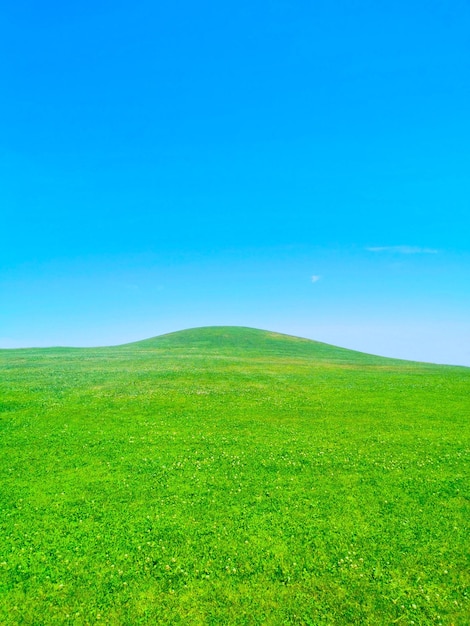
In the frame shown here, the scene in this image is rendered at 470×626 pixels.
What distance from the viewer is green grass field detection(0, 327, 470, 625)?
10.3m

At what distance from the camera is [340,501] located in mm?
15156

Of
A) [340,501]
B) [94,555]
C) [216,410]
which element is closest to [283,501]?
[340,501]

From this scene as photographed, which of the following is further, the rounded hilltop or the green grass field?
the rounded hilltop

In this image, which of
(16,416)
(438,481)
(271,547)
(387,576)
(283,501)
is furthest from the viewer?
(16,416)

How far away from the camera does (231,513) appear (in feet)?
46.8

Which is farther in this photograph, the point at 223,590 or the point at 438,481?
the point at 438,481

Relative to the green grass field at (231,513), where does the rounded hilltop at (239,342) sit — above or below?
above

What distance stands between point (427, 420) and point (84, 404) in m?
27.1

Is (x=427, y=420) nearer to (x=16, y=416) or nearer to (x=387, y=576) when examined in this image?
(x=387, y=576)

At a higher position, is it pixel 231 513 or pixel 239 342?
pixel 239 342

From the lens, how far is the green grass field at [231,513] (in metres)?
10.3

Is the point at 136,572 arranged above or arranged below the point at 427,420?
below

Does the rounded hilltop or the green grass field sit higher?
the rounded hilltop

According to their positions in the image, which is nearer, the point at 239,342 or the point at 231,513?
the point at 231,513
